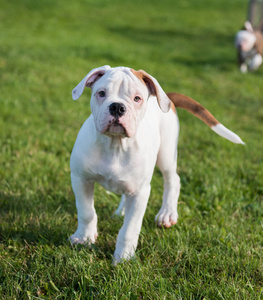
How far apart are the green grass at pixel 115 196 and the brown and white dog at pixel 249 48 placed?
0.33 m

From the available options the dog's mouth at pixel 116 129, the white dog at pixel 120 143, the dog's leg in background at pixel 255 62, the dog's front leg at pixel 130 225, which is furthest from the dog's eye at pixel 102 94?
the dog's leg in background at pixel 255 62

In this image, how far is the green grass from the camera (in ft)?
8.34

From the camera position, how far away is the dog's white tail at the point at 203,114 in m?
3.09

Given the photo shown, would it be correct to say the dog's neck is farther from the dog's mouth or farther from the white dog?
the dog's mouth

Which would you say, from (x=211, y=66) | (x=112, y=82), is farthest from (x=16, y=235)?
(x=211, y=66)

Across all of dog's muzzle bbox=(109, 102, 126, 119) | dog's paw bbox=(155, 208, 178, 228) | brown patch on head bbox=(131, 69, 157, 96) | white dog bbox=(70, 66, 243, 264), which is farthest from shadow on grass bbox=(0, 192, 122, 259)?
brown patch on head bbox=(131, 69, 157, 96)

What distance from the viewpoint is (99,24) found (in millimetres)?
15508

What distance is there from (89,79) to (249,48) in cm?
799

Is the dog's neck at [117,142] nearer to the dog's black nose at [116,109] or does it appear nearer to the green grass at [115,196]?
the dog's black nose at [116,109]

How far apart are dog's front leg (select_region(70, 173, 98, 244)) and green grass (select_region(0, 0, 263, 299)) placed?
0.10 meters

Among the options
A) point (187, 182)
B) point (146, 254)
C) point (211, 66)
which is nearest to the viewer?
point (146, 254)

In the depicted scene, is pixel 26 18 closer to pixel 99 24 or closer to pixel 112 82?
pixel 99 24

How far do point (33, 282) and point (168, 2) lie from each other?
21.5 metres

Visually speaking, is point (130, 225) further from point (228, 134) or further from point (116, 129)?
point (228, 134)
